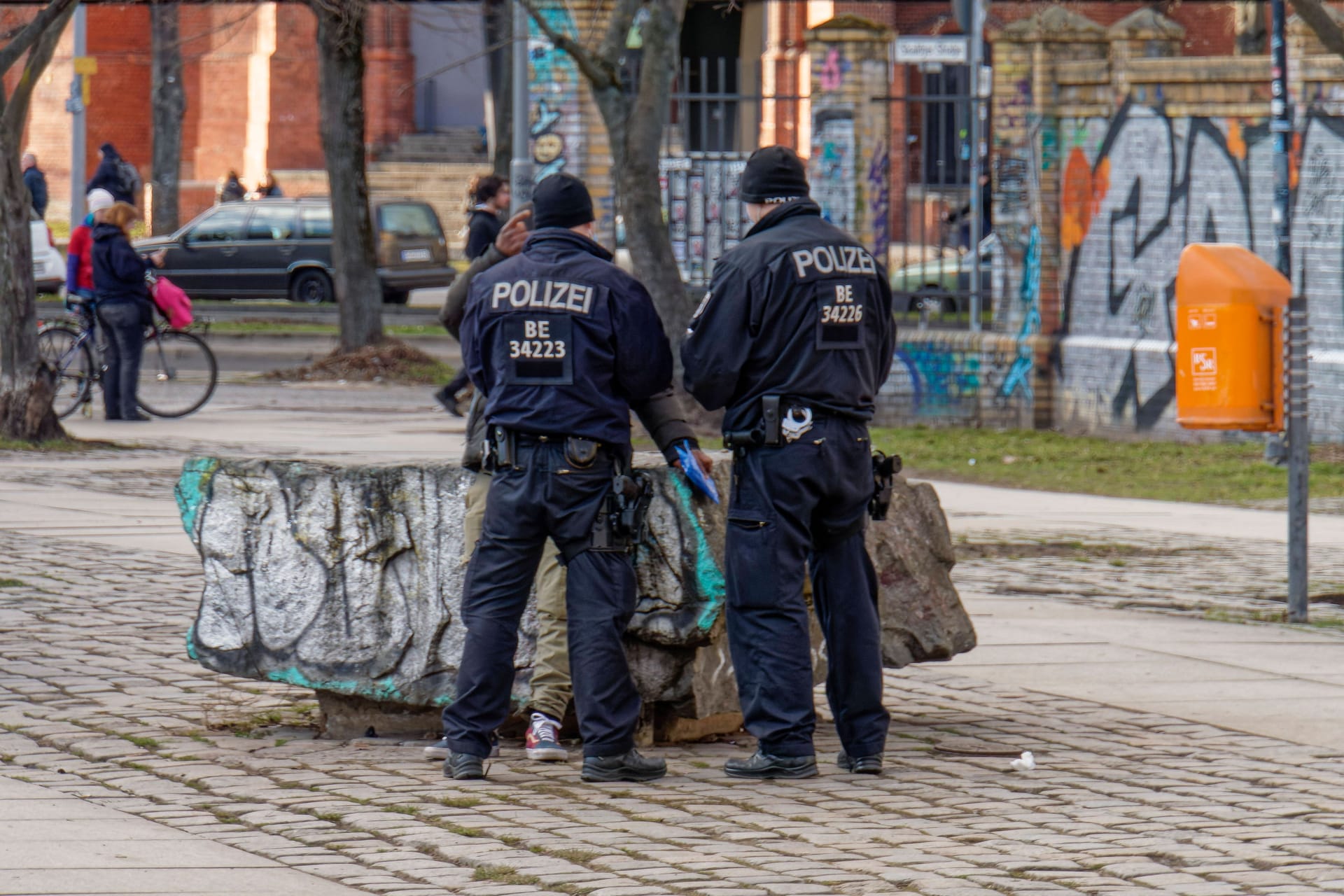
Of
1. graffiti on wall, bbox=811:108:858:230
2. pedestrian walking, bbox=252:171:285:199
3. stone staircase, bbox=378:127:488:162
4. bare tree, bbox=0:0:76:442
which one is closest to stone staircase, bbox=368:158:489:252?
stone staircase, bbox=378:127:488:162

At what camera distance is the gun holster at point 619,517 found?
6.24 m

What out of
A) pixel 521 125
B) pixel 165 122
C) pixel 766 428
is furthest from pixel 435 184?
pixel 766 428

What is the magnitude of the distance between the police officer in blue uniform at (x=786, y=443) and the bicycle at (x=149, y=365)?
11.6 metres

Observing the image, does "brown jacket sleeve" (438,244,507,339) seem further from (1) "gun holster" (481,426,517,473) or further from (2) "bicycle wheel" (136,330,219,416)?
(2) "bicycle wheel" (136,330,219,416)

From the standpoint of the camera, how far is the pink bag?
17281 mm

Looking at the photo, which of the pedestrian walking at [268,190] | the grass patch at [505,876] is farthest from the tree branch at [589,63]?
the pedestrian walking at [268,190]

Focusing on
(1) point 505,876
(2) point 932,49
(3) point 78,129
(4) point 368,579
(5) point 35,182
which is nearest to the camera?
(1) point 505,876

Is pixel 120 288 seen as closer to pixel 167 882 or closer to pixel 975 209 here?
pixel 975 209

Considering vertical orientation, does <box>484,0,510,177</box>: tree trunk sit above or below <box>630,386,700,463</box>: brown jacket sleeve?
above

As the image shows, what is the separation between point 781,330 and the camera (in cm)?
630

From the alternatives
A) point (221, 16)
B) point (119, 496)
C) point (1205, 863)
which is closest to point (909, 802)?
point (1205, 863)

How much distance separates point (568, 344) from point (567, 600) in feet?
2.43

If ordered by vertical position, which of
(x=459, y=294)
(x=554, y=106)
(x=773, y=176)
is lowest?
(x=459, y=294)

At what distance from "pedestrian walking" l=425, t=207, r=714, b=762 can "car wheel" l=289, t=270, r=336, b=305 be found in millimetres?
26190
